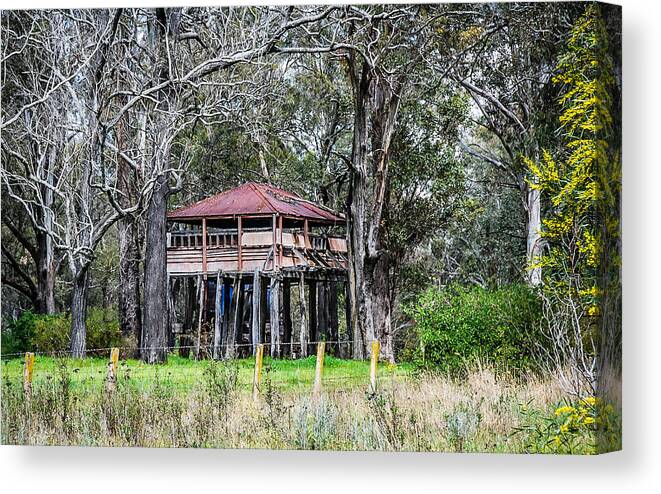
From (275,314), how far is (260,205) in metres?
1.17

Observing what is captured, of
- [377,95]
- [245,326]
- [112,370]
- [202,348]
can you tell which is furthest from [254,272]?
[377,95]

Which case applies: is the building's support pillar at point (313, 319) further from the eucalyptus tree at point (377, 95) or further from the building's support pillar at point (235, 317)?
the building's support pillar at point (235, 317)

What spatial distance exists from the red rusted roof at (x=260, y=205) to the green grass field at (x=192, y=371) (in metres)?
1.54

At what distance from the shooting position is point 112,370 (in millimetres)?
14523

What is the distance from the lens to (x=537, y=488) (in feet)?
42.3

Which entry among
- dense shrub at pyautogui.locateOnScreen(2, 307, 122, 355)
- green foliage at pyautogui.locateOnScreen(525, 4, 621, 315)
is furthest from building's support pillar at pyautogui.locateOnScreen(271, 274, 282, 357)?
green foliage at pyautogui.locateOnScreen(525, 4, 621, 315)

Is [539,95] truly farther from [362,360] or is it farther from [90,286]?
[90,286]

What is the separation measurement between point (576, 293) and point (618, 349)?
73cm

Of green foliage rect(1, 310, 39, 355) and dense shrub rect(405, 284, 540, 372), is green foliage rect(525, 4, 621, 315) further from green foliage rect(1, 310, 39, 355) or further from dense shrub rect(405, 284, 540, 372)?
green foliage rect(1, 310, 39, 355)

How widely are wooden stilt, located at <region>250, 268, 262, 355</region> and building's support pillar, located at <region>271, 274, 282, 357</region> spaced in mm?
137

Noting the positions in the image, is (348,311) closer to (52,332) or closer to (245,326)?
(245,326)

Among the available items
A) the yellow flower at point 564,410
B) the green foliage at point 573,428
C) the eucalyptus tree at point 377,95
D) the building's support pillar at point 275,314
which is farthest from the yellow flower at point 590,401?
the building's support pillar at point 275,314

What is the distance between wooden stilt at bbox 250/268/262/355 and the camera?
560 inches

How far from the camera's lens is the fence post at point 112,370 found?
47.5 feet
